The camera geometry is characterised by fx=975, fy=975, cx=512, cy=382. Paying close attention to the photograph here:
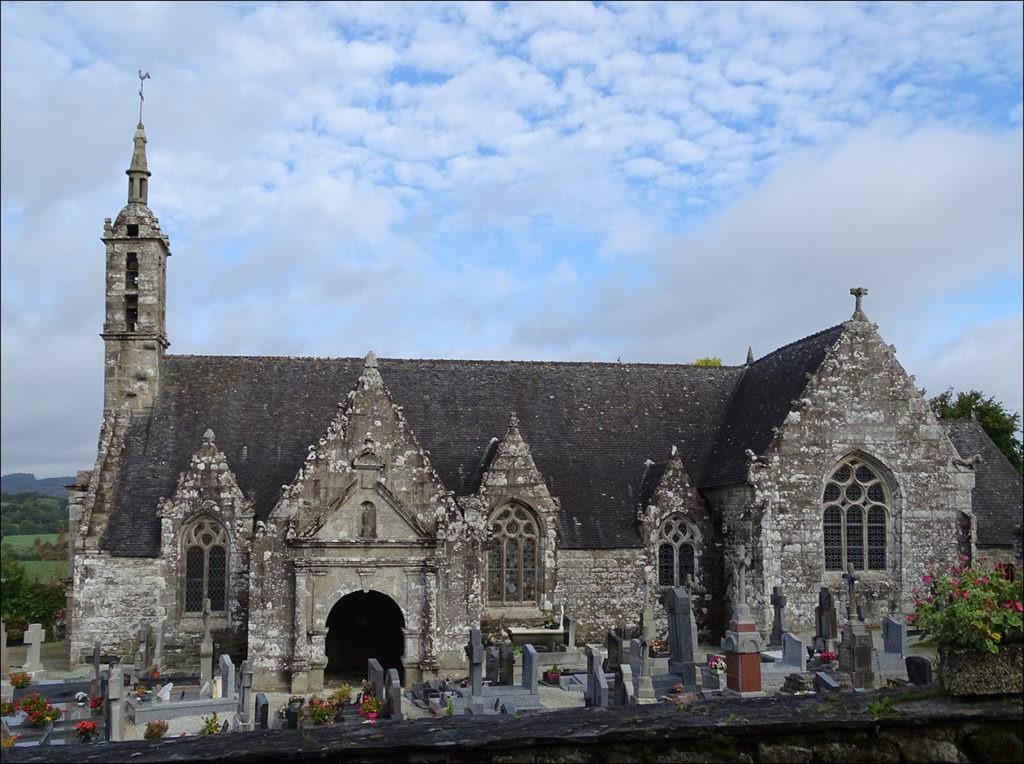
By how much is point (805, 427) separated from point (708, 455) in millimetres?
3817

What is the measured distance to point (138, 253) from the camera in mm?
28344

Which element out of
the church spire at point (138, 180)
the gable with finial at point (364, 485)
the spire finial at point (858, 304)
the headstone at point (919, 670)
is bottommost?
the headstone at point (919, 670)

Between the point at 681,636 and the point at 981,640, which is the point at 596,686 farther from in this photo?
the point at 981,640

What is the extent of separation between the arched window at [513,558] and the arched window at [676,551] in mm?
3660

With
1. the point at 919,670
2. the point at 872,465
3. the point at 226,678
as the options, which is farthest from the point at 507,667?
the point at 872,465

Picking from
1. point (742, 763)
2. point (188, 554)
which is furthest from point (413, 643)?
point (742, 763)

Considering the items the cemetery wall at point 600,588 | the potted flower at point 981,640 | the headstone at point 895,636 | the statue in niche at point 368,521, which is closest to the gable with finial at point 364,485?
the statue in niche at point 368,521

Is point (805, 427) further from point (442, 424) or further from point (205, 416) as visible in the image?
point (205, 416)

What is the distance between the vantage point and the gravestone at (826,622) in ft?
73.2

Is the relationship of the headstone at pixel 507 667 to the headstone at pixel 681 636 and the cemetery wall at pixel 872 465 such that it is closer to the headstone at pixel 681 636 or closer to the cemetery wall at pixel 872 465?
the headstone at pixel 681 636

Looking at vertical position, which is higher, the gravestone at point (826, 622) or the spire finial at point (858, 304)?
the spire finial at point (858, 304)

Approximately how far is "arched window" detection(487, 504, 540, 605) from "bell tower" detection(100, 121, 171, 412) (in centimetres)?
1063

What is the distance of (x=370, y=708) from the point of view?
1734cm

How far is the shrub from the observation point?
5492 millimetres
